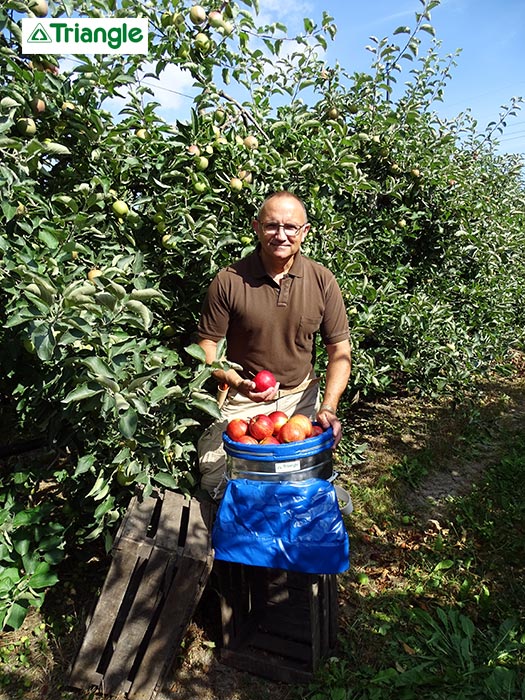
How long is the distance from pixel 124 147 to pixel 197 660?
7.98ft

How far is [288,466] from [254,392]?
541 mm

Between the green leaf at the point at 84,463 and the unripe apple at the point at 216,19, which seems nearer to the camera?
the green leaf at the point at 84,463

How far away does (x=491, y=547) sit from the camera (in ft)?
A: 10.3

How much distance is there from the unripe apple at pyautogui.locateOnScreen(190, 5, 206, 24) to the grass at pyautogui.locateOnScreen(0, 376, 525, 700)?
2.97 metres

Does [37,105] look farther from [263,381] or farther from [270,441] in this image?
[270,441]

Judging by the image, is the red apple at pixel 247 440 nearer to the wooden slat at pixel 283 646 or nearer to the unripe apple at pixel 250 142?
the wooden slat at pixel 283 646

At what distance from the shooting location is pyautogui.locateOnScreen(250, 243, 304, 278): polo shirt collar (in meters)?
2.63

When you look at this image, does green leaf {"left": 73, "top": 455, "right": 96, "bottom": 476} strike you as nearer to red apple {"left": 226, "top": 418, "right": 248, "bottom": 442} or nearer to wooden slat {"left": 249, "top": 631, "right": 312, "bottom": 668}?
red apple {"left": 226, "top": 418, "right": 248, "bottom": 442}

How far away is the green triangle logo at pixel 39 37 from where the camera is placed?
2316mm

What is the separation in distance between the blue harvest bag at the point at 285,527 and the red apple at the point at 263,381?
50cm

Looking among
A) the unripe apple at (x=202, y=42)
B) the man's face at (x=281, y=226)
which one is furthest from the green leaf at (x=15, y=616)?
the unripe apple at (x=202, y=42)

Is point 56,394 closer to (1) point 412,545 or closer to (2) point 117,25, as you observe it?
(2) point 117,25

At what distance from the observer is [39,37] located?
2.36 meters

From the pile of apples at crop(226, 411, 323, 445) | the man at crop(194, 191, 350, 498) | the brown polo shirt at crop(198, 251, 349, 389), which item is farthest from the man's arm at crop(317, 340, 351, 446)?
the pile of apples at crop(226, 411, 323, 445)
